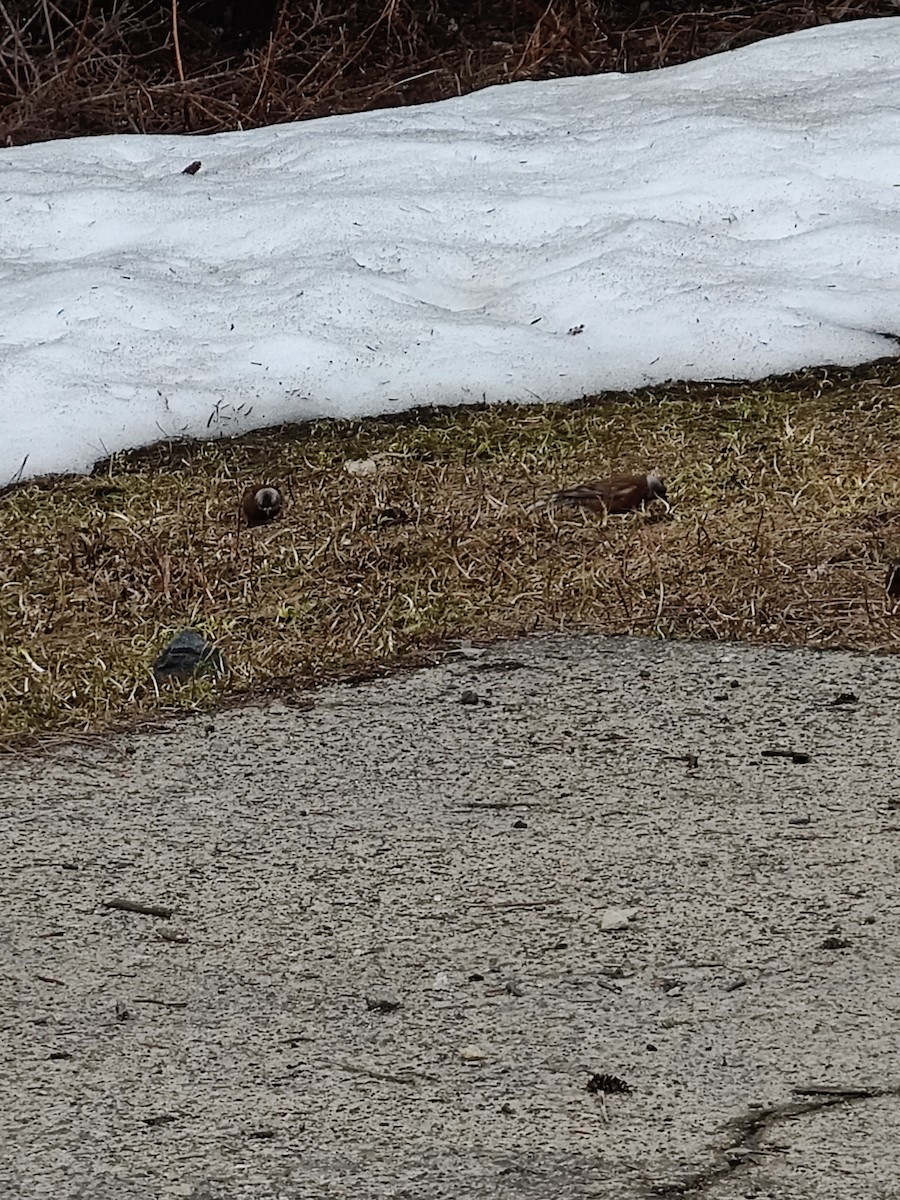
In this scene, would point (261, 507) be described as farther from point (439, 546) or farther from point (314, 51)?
point (314, 51)

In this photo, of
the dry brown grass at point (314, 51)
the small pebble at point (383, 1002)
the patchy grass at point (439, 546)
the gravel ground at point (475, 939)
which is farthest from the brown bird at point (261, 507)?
the dry brown grass at point (314, 51)

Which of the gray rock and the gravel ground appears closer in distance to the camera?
the gravel ground

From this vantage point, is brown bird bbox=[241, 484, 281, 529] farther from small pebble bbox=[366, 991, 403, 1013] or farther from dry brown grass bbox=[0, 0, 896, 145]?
dry brown grass bbox=[0, 0, 896, 145]

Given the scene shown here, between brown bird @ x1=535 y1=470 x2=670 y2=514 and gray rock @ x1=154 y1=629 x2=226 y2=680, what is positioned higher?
gray rock @ x1=154 y1=629 x2=226 y2=680

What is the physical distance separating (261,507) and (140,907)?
5.01ft

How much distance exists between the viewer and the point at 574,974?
95.5 inches

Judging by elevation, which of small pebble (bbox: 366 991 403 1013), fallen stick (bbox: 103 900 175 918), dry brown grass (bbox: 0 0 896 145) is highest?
dry brown grass (bbox: 0 0 896 145)

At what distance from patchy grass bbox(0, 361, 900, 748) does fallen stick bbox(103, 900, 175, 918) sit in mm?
627

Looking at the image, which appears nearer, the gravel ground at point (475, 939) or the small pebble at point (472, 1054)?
the gravel ground at point (475, 939)

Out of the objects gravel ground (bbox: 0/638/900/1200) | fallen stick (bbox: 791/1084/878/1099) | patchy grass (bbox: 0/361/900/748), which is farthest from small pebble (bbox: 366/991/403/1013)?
patchy grass (bbox: 0/361/900/748)

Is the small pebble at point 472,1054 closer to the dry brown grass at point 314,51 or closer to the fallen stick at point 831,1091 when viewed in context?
the fallen stick at point 831,1091

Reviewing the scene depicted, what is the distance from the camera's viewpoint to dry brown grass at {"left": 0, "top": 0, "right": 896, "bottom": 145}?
23.8 ft

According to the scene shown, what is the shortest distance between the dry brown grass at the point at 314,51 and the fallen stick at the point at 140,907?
198 inches

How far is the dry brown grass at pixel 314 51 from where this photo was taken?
726 centimetres
